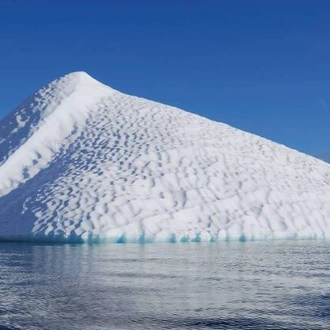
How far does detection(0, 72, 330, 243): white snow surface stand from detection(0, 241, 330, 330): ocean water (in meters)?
7.56

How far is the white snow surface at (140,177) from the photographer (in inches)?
1059

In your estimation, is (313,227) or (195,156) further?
(195,156)

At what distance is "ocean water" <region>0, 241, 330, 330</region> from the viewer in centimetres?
911

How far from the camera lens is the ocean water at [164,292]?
A: 9.11m

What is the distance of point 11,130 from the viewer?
3850 cm

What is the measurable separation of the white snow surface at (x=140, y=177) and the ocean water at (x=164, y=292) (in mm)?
7556

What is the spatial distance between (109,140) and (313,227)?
468 inches

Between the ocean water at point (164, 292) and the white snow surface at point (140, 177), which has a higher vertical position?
the white snow surface at point (140, 177)

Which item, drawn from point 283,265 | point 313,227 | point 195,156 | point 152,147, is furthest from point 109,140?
point 283,265

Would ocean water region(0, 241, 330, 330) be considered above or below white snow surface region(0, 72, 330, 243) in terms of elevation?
below

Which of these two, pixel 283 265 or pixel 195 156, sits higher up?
pixel 195 156

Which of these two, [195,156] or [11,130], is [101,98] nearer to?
[11,130]

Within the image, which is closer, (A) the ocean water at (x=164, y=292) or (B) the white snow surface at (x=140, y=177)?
(A) the ocean water at (x=164, y=292)

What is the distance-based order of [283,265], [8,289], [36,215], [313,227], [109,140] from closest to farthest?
[8,289]
[283,265]
[36,215]
[313,227]
[109,140]
